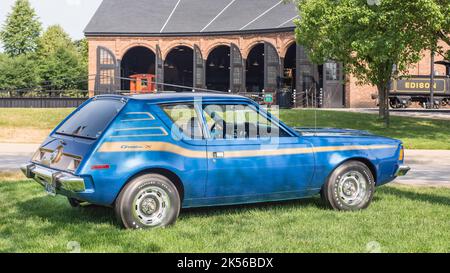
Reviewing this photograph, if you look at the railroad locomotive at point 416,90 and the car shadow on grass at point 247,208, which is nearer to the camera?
the car shadow on grass at point 247,208

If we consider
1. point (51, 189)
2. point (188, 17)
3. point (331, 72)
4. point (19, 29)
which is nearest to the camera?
point (51, 189)

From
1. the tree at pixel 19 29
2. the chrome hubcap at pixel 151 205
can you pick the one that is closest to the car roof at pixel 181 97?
the chrome hubcap at pixel 151 205

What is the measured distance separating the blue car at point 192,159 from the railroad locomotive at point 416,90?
37.6 metres

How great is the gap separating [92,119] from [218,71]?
54458 millimetres

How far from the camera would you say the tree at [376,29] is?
788 inches

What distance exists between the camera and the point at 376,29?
22000mm

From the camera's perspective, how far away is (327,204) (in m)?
7.31

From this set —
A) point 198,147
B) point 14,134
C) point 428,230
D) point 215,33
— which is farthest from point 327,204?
point 215,33

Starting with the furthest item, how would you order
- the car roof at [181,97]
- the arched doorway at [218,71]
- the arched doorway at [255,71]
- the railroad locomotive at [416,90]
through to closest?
the arched doorway at [218,71]
the arched doorway at [255,71]
the railroad locomotive at [416,90]
the car roof at [181,97]

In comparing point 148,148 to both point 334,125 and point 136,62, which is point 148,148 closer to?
point 334,125

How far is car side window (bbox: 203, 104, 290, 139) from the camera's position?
22.9ft

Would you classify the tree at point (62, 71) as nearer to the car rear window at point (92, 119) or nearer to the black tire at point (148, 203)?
the car rear window at point (92, 119)
